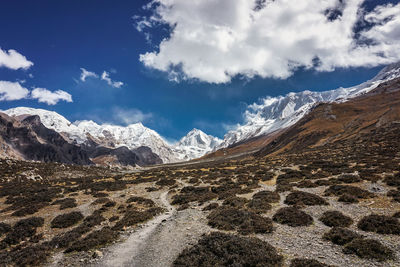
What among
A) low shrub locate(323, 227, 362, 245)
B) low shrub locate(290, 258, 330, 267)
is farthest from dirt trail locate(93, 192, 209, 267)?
low shrub locate(323, 227, 362, 245)

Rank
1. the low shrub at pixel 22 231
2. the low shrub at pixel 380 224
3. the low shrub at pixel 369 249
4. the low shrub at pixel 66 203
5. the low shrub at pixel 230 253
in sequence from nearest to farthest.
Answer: the low shrub at pixel 369 249 < the low shrub at pixel 230 253 < the low shrub at pixel 380 224 < the low shrub at pixel 22 231 < the low shrub at pixel 66 203

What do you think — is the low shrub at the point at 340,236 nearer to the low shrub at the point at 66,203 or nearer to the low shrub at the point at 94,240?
the low shrub at the point at 94,240

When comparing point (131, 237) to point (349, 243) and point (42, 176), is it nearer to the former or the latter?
point (349, 243)

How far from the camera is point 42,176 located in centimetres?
Result: 4759

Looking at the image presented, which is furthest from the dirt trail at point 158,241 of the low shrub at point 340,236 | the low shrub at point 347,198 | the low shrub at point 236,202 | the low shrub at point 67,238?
the low shrub at point 347,198

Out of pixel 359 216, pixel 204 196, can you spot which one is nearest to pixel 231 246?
A: pixel 359 216

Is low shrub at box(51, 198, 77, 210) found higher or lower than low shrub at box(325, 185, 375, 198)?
higher

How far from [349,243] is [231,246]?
6.08 meters

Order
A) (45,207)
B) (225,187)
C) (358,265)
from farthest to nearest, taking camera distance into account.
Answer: (225,187) < (45,207) < (358,265)

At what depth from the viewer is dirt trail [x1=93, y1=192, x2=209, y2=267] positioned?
1177 cm

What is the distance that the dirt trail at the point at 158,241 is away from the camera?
464 inches

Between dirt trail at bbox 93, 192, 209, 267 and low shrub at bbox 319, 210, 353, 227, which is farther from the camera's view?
low shrub at bbox 319, 210, 353, 227

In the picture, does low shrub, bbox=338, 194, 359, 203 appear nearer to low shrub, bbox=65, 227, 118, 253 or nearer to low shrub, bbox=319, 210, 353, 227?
low shrub, bbox=319, 210, 353, 227

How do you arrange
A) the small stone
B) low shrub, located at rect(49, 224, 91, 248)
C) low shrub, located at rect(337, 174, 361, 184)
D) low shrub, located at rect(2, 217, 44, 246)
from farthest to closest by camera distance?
low shrub, located at rect(337, 174, 361, 184) → low shrub, located at rect(2, 217, 44, 246) → low shrub, located at rect(49, 224, 91, 248) → the small stone
